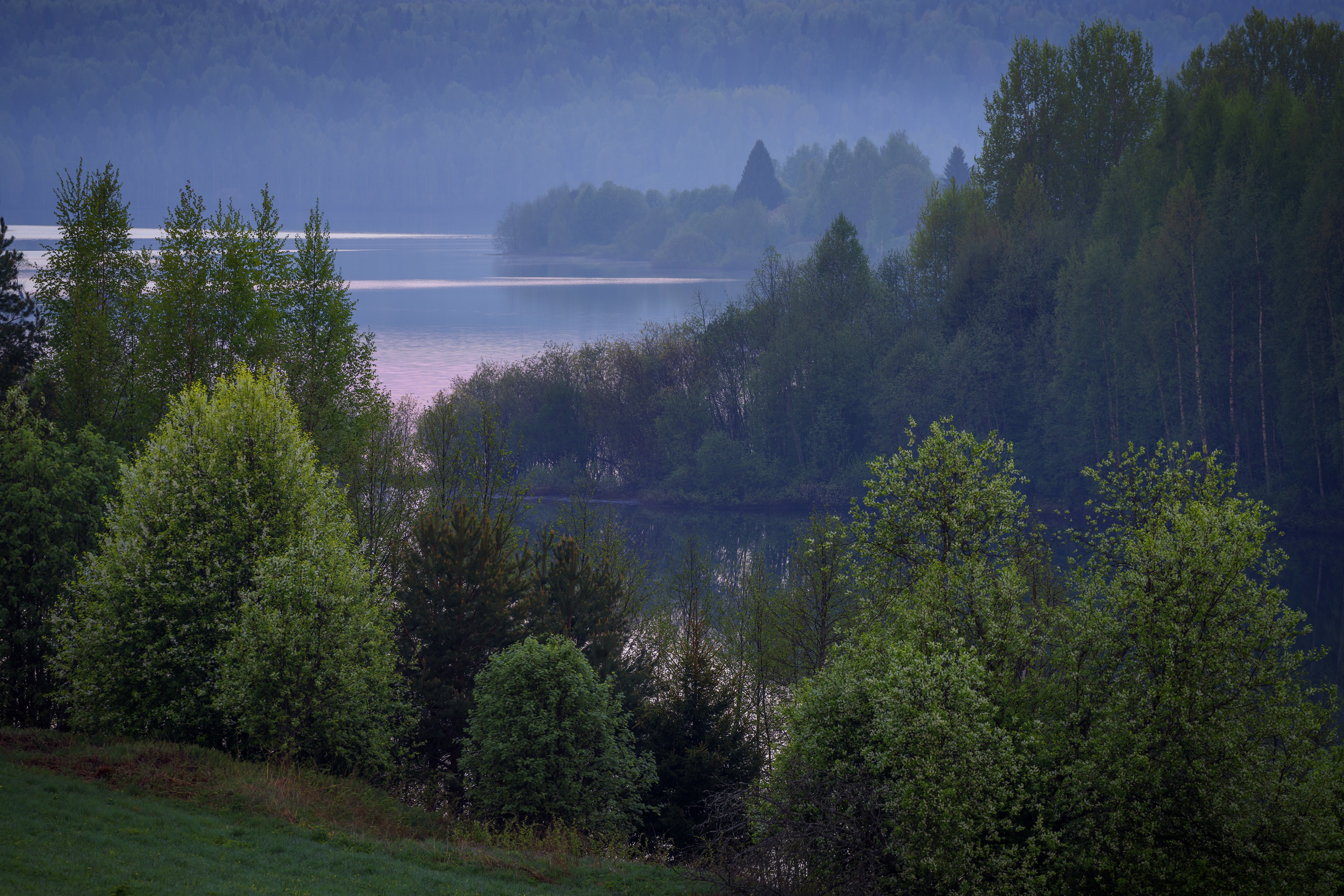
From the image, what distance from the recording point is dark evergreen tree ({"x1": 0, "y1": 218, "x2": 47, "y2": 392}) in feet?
121

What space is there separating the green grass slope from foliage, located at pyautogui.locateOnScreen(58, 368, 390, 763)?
10.1ft

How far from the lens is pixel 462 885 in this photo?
1756 cm

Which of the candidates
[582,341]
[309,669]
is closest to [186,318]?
[309,669]

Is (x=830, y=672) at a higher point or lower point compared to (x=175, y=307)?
lower

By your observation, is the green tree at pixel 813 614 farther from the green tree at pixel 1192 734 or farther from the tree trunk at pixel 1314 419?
the tree trunk at pixel 1314 419

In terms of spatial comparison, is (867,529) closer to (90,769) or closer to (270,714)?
(270,714)

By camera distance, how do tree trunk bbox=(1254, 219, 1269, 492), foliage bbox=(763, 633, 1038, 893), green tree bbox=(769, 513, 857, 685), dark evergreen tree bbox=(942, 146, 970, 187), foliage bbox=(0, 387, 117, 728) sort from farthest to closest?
dark evergreen tree bbox=(942, 146, 970, 187) < tree trunk bbox=(1254, 219, 1269, 492) < green tree bbox=(769, 513, 857, 685) < foliage bbox=(0, 387, 117, 728) < foliage bbox=(763, 633, 1038, 893)

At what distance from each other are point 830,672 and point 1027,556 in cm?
895

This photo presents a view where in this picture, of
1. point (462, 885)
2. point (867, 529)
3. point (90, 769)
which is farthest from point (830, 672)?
point (90, 769)

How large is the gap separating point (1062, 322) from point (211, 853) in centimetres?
6751

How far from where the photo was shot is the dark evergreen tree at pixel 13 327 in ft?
121

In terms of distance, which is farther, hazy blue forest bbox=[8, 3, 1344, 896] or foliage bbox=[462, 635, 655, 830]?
foliage bbox=[462, 635, 655, 830]

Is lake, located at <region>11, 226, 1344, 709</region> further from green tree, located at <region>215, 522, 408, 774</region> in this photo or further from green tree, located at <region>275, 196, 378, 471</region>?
green tree, located at <region>215, 522, 408, 774</region>

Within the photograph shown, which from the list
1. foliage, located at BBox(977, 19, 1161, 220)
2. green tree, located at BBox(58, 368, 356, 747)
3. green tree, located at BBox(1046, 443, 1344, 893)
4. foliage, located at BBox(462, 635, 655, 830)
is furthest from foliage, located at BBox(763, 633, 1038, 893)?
foliage, located at BBox(977, 19, 1161, 220)
